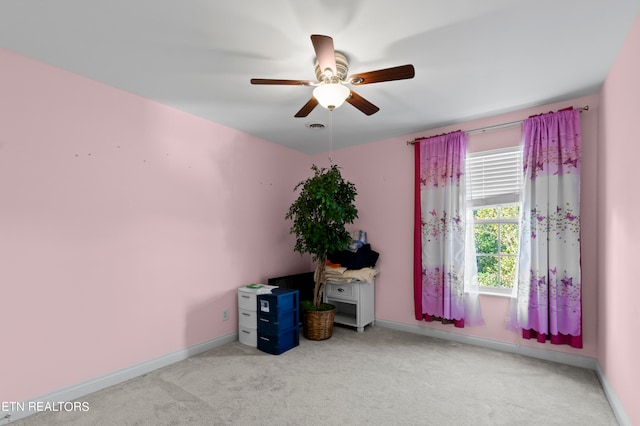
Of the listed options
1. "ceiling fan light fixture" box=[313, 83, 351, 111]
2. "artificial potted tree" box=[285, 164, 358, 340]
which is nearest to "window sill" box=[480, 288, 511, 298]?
"artificial potted tree" box=[285, 164, 358, 340]

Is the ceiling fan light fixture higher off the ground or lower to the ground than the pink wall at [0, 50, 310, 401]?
higher

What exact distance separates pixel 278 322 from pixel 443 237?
204 cm

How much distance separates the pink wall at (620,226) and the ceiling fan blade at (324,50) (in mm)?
1735

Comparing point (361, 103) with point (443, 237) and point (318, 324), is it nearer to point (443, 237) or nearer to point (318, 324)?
point (443, 237)

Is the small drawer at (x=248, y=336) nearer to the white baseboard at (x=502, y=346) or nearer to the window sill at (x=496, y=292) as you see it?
the white baseboard at (x=502, y=346)

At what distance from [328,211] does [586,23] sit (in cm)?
244

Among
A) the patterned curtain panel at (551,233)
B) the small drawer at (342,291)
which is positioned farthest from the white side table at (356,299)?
the patterned curtain panel at (551,233)

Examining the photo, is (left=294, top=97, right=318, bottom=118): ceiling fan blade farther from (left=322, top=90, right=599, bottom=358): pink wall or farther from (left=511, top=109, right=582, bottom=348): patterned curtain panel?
(left=511, top=109, right=582, bottom=348): patterned curtain panel

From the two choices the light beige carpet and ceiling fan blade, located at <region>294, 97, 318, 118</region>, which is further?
ceiling fan blade, located at <region>294, 97, 318, 118</region>

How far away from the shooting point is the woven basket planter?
353 cm

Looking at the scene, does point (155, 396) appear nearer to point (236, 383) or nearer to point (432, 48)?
point (236, 383)

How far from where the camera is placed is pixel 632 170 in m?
1.89

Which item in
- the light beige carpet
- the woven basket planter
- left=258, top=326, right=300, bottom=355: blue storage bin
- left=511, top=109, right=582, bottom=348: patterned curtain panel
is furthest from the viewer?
the woven basket planter

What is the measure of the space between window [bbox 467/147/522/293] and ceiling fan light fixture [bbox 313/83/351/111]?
206cm
